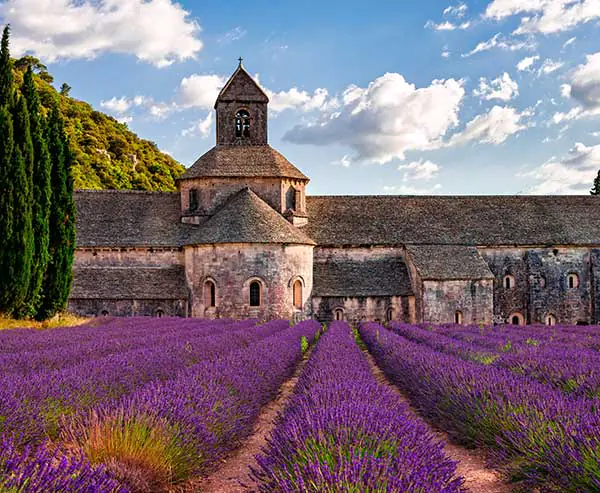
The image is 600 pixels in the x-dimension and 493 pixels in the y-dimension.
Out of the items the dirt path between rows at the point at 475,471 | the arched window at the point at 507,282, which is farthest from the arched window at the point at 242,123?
the dirt path between rows at the point at 475,471

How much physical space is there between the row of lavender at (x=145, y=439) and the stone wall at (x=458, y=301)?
2396cm

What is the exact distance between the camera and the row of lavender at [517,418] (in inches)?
197

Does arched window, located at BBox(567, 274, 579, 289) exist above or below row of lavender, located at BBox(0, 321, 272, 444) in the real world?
above

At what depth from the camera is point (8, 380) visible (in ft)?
25.0

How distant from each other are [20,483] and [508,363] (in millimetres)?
9270

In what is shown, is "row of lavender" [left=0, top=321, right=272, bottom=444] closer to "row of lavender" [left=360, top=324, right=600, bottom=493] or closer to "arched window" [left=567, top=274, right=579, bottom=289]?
"row of lavender" [left=360, top=324, right=600, bottom=493]

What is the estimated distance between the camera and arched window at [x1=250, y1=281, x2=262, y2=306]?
3122cm

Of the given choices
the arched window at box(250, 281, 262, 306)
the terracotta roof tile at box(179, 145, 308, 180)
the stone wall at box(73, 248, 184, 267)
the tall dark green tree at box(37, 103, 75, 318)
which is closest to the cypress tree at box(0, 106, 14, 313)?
the tall dark green tree at box(37, 103, 75, 318)

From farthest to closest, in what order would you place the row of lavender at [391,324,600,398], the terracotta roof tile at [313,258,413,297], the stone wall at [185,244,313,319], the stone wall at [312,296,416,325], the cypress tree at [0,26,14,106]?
the terracotta roof tile at [313,258,413,297], the stone wall at [312,296,416,325], the stone wall at [185,244,313,319], the cypress tree at [0,26,14,106], the row of lavender at [391,324,600,398]

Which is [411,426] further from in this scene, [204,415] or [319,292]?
[319,292]

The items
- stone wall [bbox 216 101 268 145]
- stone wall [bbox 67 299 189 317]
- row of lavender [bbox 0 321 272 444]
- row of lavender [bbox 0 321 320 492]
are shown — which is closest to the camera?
row of lavender [bbox 0 321 320 492]

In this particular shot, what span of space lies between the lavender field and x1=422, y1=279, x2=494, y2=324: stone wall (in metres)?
20.2

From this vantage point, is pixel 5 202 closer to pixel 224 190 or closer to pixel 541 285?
pixel 224 190

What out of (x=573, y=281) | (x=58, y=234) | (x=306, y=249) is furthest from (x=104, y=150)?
(x=573, y=281)
